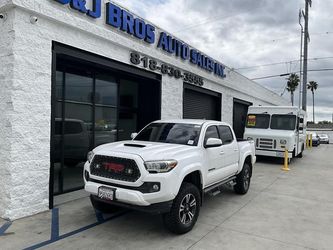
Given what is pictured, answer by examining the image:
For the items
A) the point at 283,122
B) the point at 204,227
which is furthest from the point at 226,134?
the point at 283,122

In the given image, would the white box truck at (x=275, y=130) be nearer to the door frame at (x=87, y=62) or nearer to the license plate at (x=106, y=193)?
the door frame at (x=87, y=62)

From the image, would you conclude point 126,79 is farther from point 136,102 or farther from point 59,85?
point 59,85

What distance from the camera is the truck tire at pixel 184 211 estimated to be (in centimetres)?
477

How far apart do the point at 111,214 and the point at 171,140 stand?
6.24 feet

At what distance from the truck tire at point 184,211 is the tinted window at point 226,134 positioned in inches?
78.8

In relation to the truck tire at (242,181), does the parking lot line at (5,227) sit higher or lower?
lower

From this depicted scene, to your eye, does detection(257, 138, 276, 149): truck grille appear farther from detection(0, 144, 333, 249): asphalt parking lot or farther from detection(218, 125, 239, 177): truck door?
detection(218, 125, 239, 177): truck door

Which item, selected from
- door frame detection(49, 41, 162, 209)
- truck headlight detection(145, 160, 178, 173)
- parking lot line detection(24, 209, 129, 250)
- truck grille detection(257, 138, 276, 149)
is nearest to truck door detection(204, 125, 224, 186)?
truck headlight detection(145, 160, 178, 173)

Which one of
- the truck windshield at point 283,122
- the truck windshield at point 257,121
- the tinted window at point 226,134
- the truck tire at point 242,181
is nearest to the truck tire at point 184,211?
the tinted window at point 226,134

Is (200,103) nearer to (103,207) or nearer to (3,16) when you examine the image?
(103,207)

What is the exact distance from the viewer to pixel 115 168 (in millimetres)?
4832

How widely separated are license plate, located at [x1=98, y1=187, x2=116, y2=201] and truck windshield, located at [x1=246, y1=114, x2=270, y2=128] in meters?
11.8

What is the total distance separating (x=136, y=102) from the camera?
10703 millimetres

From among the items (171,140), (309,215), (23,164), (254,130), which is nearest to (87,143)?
(23,164)
